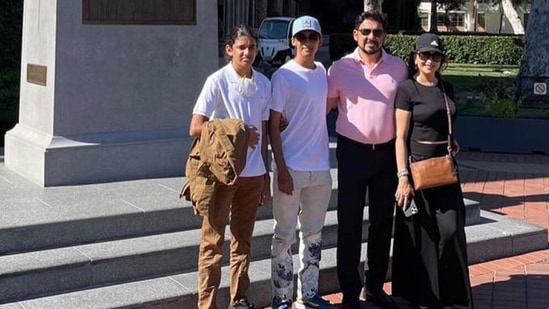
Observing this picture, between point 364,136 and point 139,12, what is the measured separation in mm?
3031

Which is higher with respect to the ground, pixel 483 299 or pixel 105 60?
pixel 105 60

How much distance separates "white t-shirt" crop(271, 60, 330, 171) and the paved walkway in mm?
1315

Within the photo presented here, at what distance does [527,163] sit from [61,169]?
757cm

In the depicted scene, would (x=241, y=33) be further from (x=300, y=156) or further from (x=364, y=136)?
(x=364, y=136)

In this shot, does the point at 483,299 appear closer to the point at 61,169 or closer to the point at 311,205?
the point at 311,205

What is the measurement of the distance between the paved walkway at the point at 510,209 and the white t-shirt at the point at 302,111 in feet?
4.31

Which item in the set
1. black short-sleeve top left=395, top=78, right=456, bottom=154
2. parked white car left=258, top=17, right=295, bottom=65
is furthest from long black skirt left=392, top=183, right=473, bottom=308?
parked white car left=258, top=17, right=295, bottom=65

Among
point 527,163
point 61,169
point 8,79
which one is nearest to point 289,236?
point 61,169

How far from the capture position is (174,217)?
20.6ft

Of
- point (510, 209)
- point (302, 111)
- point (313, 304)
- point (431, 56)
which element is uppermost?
point (431, 56)

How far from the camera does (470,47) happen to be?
33.9m

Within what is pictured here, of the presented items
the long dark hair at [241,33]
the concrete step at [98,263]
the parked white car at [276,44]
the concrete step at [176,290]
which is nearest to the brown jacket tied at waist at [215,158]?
the long dark hair at [241,33]

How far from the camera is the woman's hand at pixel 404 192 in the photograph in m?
5.23

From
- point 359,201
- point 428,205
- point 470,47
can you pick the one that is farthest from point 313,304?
point 470,47
